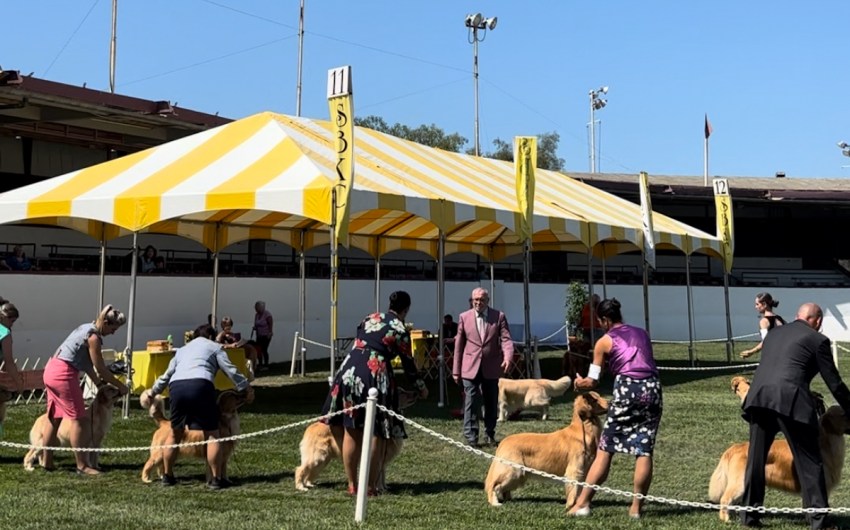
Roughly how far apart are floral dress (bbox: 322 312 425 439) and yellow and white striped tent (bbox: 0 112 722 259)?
4.05 meters

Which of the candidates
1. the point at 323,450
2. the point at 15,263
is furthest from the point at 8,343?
the point at 15,263

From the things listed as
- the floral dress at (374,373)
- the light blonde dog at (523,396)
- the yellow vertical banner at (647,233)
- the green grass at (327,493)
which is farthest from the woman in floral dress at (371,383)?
the yellow vertical banner at (647,233)

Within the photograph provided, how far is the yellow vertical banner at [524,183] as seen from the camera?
14141 millimetres

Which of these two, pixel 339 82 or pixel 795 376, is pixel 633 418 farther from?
pixel 339 82

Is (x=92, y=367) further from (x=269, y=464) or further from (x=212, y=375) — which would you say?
(x=269, y=464)

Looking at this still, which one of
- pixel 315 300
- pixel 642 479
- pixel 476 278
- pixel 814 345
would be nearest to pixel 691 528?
pixel 642 479

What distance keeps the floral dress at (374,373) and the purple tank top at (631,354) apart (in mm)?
1574

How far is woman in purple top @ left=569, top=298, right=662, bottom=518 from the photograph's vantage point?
21.5 feet

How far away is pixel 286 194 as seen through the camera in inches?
455

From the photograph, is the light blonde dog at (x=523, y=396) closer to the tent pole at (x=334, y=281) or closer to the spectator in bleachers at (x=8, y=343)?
the tent pole at (x=334, y=281)

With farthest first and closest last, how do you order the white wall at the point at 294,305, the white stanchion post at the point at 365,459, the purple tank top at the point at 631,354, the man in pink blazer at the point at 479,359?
1. the white wall at the point at 294,305
2. the man in pink blazer at the point at 479,359
3. the purple tank top at the point at 631,354
4. the white stanchion post at the point at 365,459

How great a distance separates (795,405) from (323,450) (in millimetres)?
3510

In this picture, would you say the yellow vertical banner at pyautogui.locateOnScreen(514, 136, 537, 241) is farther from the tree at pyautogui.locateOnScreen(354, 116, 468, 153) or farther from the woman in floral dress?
the tree at pyautogui.locateOnScreen(354, 116, 468, 153)

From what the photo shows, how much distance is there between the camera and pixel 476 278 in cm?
2833
